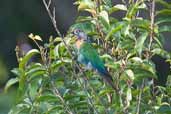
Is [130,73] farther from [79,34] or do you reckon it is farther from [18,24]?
[18,24]

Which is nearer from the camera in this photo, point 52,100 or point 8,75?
point 52,100

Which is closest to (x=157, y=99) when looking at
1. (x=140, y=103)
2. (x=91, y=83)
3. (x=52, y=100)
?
(x=140, y=103)

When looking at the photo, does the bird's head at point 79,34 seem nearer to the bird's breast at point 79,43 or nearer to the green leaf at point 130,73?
the bird's breast at point 79,43

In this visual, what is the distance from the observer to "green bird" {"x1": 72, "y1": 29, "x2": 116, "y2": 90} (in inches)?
108

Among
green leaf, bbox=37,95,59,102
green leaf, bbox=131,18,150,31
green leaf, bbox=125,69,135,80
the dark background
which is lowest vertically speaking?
the dark background

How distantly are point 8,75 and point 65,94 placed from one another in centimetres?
405

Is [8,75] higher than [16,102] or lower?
lower

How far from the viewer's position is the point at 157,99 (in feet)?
9.40

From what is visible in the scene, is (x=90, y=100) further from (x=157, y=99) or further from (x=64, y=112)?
(x=157, y=99)

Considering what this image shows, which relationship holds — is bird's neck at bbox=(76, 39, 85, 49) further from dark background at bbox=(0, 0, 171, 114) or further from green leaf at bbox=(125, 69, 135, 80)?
dark background at bbox=(0, 0, 171, 114)

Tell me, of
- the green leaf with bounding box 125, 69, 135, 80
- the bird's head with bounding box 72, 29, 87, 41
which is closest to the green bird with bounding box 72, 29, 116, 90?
the bird's head with bounding box 72, 29, 87, 41

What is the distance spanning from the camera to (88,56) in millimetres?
2914

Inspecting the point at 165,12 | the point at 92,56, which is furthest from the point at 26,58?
the point at 165,12

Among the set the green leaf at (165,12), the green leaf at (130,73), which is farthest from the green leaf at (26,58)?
the green leaf at (165,12)
